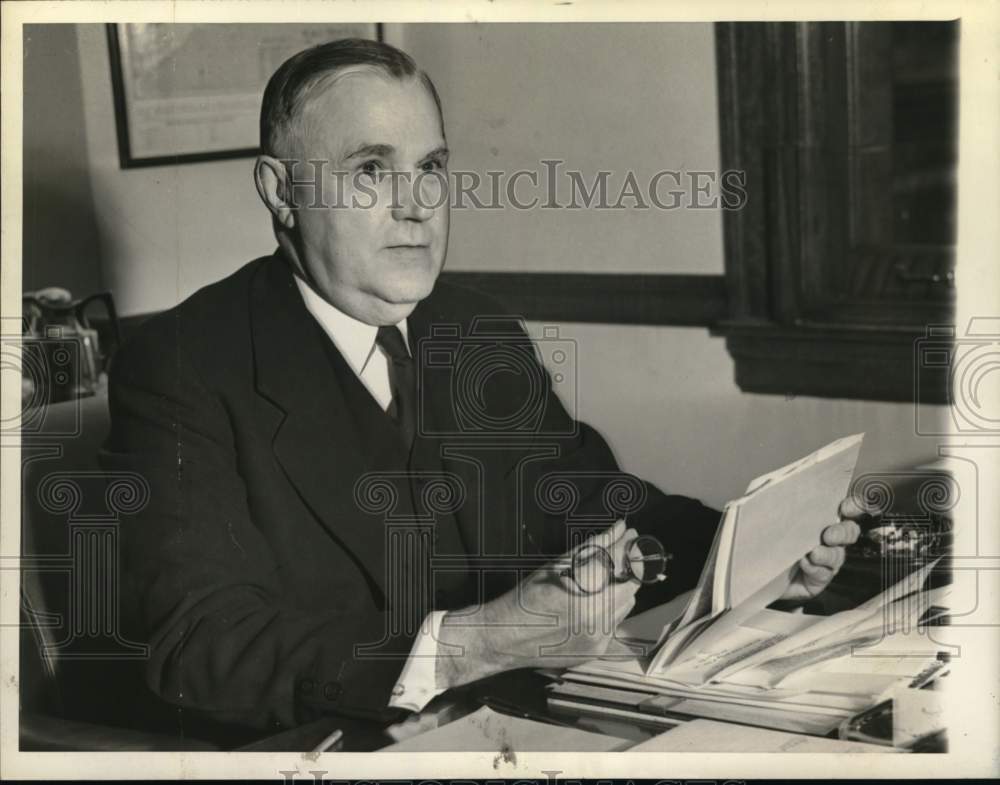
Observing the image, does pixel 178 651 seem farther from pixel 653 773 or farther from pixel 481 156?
pixel 481 156

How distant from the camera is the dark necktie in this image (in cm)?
190

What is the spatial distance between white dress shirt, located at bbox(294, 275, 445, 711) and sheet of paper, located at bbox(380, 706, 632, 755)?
0.05 metres

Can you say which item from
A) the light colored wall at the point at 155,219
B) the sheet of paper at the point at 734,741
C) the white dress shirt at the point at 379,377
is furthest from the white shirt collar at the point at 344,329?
the sheet of paper at the point at 734,741

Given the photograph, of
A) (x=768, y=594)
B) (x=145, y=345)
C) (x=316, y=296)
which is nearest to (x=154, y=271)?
(x=145, y=345)

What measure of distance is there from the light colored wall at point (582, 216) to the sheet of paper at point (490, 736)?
417mm

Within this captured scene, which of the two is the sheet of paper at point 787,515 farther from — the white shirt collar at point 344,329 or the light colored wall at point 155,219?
the light colored wall at point 155,219

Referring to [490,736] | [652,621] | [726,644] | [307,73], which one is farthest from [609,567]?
[307,73]

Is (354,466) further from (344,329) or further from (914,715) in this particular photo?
(914,715)

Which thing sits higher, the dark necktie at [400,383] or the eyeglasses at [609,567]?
the dark necktie at [400,383]

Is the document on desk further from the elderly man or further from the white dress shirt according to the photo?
the white dress shirt

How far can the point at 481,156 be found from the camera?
1900mm

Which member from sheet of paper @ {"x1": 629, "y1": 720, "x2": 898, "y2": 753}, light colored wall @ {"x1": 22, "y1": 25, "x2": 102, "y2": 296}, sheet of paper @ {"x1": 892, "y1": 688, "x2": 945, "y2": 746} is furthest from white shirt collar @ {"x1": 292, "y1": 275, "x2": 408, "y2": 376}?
sheet of paper @ {"x1": 892, "y1": 688, "x2": 945, "y2": 746}

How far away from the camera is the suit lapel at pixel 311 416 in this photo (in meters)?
1.84

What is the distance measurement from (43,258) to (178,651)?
632 mm
